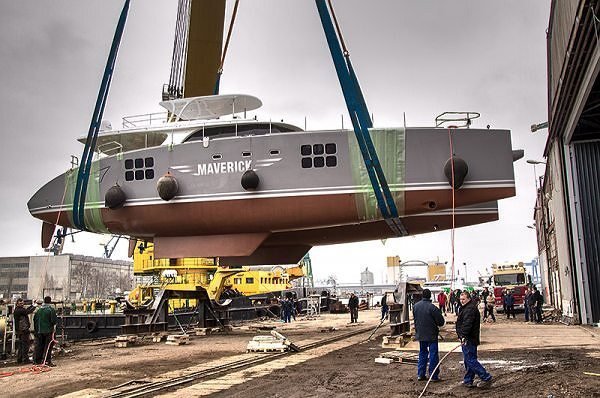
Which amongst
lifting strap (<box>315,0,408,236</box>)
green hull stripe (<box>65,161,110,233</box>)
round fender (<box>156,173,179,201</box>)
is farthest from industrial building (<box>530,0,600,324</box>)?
green hull stripe (<box>65,161,110,233</box>)

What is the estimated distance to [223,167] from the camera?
12.8 meters

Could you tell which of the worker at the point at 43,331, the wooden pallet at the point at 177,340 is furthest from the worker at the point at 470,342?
the wooden pallet at the point at 177,340

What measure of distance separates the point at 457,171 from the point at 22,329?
9232 millimetres

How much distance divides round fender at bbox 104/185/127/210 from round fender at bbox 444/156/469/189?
26.0 ft

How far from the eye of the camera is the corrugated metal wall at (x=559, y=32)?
10.4 m

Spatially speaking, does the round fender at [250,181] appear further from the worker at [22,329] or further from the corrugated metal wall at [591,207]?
the corrugated metal wall at [591,207]

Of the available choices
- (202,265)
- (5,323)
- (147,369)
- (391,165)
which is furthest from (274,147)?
(202,265)

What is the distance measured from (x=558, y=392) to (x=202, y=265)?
61.7ft

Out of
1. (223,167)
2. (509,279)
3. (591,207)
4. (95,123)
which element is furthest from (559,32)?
(509,279)

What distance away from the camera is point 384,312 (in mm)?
17422

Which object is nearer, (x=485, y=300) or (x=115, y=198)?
(x=115, y=198)

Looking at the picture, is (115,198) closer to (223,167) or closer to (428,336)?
(223,167)

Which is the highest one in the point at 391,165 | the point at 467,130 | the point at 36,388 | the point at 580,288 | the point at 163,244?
the point at 467,130

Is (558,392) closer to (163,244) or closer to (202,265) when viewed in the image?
(163,244)
